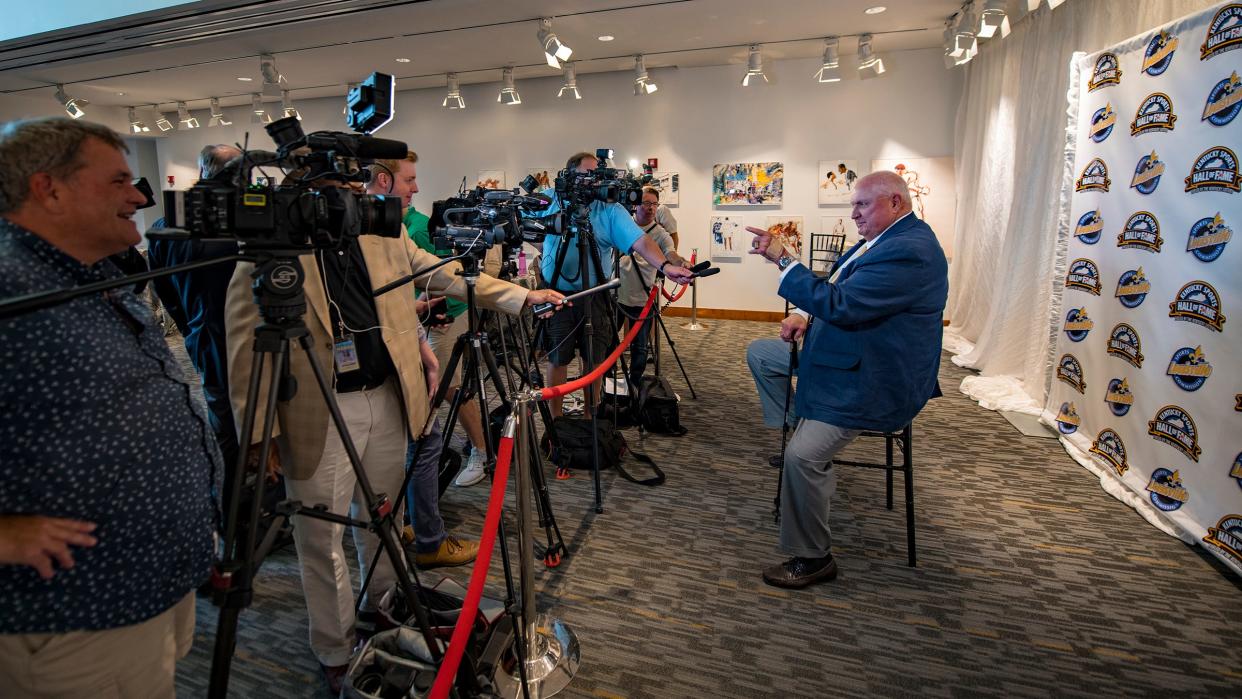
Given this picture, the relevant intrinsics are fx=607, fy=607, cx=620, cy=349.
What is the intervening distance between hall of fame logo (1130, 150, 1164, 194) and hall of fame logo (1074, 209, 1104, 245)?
345 mm

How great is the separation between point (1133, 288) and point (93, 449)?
4.11m

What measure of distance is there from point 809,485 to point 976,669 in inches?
29.9

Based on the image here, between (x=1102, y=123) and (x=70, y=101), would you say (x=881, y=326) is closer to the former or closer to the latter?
(x=1102, y=123)

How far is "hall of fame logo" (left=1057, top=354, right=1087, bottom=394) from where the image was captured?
3611mm

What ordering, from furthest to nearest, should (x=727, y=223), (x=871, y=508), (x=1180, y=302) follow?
(x=727, y=223), (x=871, y=508), (x=1180, y=302)

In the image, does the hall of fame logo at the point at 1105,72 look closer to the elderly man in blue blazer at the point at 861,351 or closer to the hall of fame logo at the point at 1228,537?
the elderly man in blue blazer at the point at 861,351

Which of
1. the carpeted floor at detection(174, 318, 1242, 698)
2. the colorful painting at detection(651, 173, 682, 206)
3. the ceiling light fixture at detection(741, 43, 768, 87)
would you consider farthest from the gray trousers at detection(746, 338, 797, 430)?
the colorful painting at detection(651, 173, 682, 206)

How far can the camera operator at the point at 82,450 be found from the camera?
0.89 metres

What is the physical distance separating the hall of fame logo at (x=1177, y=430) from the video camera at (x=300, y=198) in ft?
10.9

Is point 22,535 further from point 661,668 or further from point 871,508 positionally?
point 871,508

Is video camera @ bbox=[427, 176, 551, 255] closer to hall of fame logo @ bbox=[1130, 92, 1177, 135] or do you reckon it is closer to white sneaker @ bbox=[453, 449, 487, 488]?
white sneaker @ bbox=[453, 449, 487, 488]

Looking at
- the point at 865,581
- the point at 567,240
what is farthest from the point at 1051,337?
the point at 567,240

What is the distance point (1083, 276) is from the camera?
3586mm

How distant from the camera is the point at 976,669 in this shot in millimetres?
1949
